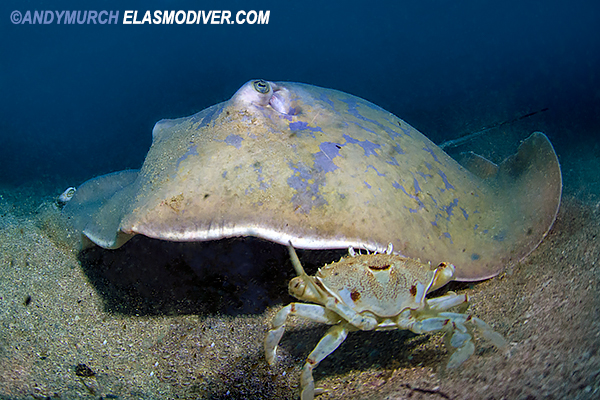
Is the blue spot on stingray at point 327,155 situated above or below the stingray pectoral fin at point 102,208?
above

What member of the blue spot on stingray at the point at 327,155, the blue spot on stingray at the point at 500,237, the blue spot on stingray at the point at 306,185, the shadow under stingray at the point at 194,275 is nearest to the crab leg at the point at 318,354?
the blue spot on stingray at the point at 306,185

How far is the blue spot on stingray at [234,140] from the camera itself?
6.73 feet

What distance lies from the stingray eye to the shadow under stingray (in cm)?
126

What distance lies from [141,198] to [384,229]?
4.98 feet

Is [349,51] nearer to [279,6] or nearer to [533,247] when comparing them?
[279,6]

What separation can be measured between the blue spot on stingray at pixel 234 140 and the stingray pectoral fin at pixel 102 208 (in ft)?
2.52

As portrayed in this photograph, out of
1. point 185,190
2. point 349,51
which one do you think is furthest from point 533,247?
point 349,51

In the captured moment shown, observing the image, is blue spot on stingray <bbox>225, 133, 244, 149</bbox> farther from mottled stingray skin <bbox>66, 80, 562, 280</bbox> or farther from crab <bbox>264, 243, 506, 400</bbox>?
crab <bbox>264, 243, 506, 400</bbox>

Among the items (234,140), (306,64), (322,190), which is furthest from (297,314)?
(306,64)

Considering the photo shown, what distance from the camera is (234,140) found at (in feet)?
6.84

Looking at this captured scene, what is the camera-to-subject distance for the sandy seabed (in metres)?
1.54

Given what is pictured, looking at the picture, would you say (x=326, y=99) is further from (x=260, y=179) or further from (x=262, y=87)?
(x=260, y=179)

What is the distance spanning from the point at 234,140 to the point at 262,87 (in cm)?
57
